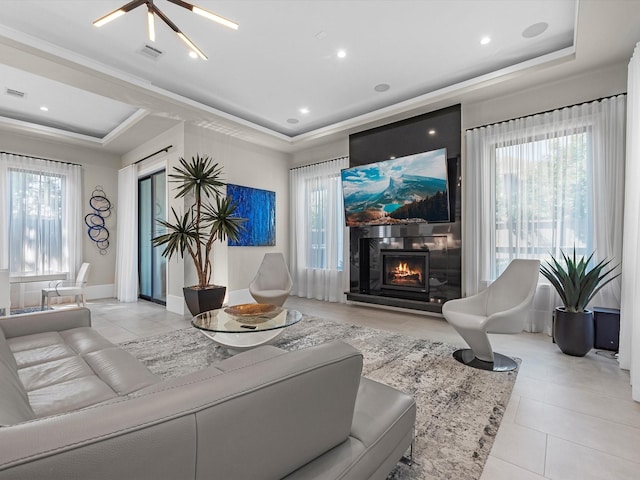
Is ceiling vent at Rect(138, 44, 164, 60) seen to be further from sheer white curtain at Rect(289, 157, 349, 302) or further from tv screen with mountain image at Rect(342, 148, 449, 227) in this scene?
sheer white curtain at Rect(289, 157, 349, 302)

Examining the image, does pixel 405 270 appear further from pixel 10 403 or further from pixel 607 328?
pixel 10 403

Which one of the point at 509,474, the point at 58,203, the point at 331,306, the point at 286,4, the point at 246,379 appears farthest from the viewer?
the point at 58,203

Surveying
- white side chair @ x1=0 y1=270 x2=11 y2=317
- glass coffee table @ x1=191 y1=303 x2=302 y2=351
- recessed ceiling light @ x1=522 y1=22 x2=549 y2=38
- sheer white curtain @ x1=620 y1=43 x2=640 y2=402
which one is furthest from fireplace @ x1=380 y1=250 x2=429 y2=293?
white side chair @ x1=0 y1=270 x2=11 y2=317

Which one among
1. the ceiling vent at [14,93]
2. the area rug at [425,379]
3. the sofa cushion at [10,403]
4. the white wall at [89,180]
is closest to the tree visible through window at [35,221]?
the white wall at [89,180]

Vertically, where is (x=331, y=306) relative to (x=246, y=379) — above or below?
below

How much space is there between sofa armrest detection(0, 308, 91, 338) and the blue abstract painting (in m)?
3.12

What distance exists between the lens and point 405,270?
5.24 meters

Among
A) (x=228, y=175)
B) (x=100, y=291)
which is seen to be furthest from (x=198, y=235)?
(x=100, y=291)

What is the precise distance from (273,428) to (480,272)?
4229 mm

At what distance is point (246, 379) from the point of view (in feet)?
2.57

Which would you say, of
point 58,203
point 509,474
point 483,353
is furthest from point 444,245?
point 58,203

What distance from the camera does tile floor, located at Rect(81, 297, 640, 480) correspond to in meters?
1.66

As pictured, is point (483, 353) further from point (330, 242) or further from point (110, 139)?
point (110, 139)

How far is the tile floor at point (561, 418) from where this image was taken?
166 cm
